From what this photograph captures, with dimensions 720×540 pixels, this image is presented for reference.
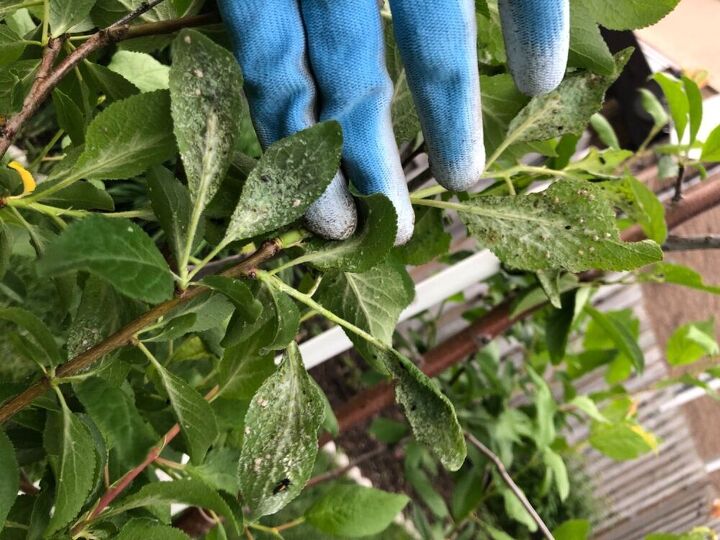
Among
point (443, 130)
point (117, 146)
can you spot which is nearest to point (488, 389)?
point (443, 130)

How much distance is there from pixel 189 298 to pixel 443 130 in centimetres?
19

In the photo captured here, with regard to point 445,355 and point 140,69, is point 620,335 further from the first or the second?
point 140,69

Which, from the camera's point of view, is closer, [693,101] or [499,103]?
[499,103]

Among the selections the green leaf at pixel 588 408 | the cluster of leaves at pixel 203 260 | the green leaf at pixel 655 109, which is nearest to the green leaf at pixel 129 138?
the cluster of leaves at pixel 203 260

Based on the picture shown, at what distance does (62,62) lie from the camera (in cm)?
37

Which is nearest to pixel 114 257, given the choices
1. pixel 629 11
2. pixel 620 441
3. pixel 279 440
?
pixel 279 440

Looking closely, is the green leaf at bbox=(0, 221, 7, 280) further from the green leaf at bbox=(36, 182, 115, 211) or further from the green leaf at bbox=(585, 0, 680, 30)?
the green leaf at bbox=(585, 0, 680, 30)

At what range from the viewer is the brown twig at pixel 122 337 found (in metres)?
0.33

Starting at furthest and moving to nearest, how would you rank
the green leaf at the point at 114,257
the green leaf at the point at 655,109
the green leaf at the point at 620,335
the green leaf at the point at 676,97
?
the green leaf at the point at 655,109, the green leaf at the point at 620,335, the green leaf at the point at 676,97, the green leaf at the point at 114,257

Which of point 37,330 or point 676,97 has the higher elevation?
point 37,330

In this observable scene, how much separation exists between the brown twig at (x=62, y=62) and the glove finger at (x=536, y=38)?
20 cm

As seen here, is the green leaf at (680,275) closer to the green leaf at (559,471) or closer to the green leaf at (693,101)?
the green leaf at (693,101)

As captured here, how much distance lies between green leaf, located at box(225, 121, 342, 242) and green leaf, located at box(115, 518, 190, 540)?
181 mm

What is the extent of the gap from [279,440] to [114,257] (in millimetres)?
164
